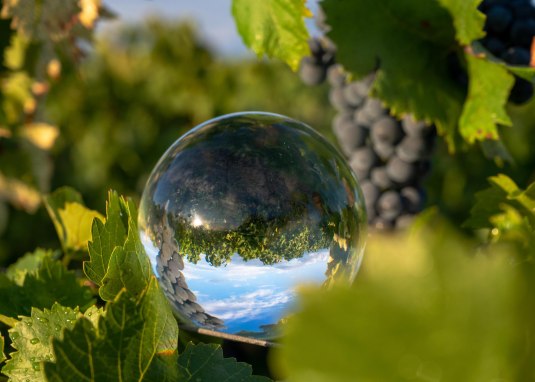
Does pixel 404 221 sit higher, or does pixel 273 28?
pixel 273 28

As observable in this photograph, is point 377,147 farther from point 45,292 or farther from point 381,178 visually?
point 45,292

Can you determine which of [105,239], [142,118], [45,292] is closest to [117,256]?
[105,239]

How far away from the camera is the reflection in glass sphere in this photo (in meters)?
0.59

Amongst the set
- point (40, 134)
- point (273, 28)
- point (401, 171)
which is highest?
point (273, 28)

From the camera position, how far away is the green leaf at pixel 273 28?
2.77ft

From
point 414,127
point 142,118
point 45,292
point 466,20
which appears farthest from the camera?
point 142,118

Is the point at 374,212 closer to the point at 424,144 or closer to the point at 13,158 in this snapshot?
the point at 424,144

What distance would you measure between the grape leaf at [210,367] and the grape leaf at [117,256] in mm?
63

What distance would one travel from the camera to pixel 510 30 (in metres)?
1.01

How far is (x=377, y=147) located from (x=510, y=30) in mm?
303

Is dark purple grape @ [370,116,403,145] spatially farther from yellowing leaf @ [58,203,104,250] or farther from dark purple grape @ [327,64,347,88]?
yellowing leaf @ [58,203,104,250]

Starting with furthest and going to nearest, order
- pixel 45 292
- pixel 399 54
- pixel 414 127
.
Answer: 1. pixel 414 127
2. pixel 399 54
3. pixel 45 292

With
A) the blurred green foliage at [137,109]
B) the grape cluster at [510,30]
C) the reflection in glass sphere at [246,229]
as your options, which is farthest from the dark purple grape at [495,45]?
the blurred green foliage at [137,109]

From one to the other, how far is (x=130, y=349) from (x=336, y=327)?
0.75ft
